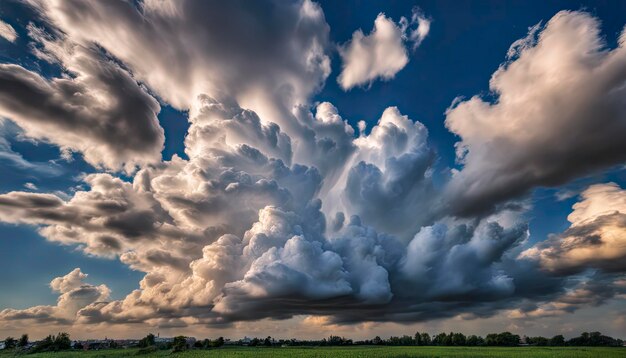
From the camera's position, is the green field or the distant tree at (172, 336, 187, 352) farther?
the distant tree at (172, 336, 187, 352)

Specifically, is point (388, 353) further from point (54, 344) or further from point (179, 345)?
point (54, 344)

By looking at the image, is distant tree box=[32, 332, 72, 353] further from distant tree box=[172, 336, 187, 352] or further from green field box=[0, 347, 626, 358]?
distant tree box=[172, 336, 187, 352]

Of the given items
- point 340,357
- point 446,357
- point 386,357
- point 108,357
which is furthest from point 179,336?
point 446,357

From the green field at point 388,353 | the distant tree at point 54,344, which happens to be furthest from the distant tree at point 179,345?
the distant tree at point 54,344

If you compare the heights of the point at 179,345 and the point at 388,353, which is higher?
the point at 388,353

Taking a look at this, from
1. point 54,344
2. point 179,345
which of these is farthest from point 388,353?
point 54,344

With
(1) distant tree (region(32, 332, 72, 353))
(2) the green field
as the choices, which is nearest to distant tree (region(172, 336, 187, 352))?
(2) the green field

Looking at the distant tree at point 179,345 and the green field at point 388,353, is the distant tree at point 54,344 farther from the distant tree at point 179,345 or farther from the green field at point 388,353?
the distant tree at point 179,345

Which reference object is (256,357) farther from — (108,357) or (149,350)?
(149,350)

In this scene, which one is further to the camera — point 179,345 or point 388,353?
point 179,345

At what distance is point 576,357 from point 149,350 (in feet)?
537

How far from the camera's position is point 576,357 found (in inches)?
4045

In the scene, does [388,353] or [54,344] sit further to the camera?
[54,344]

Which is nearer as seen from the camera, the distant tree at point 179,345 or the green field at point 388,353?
the green field at point 388,353
